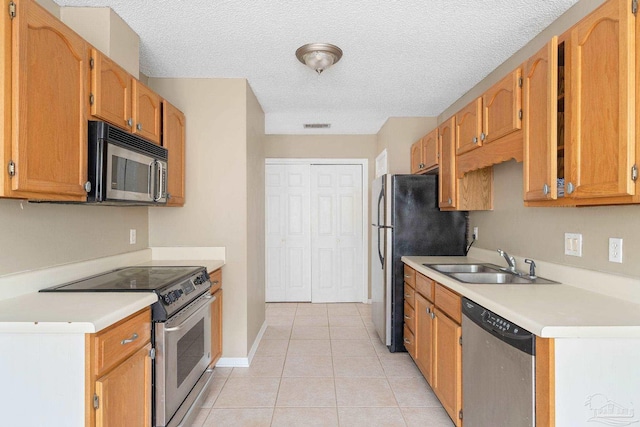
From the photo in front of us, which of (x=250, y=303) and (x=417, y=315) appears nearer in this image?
(x=417, y=315)

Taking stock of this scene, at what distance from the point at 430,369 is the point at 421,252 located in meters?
1.11

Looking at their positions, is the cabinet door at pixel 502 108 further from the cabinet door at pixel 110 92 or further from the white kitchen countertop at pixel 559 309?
the cabinet door at pixel 110 92

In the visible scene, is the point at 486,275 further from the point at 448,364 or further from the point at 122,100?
the point at 122,100

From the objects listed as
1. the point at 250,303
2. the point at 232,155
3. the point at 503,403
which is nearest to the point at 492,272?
the point at 503,403

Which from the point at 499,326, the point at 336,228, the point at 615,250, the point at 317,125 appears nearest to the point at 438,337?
the point at 499,326

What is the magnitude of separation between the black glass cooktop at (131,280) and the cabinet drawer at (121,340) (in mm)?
179

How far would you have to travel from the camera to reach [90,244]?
2.30 metres

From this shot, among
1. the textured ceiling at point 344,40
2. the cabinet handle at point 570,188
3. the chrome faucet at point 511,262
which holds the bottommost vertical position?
the chrome faucet at point 511,262

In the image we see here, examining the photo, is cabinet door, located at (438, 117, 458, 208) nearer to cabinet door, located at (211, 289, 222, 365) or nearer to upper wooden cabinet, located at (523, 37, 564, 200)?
upper wooden cabinet, located at (523, 37, 564, 200)

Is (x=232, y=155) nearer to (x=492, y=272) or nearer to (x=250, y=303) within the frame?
(x=250, y=303)

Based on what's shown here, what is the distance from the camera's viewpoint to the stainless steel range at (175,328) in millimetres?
1831

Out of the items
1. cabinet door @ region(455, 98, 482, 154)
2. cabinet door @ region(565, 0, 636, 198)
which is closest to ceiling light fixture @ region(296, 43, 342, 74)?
cabinet door @ region(455, 98, 482, 154)

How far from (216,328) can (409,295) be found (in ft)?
5.36

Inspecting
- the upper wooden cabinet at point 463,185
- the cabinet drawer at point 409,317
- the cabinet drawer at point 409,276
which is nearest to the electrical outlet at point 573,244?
the upper wooden cabinet at point 463,185
